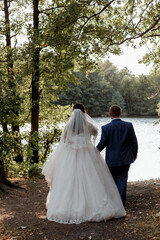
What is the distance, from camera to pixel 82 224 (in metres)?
4.72

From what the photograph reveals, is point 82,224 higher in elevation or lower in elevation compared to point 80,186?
lower

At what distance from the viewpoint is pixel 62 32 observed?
8.80m

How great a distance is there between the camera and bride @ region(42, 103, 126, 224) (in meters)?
4.88

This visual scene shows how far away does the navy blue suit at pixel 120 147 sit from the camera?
5.39 metres

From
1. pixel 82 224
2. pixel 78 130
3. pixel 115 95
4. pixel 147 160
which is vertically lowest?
pixel 147 160

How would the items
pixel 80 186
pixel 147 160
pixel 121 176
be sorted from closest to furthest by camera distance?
pixel 80 186, pixel 121 176, pixel 147 160

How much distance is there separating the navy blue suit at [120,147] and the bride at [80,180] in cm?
22

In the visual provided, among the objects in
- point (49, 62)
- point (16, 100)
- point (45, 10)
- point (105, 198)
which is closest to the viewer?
point (105, 198)

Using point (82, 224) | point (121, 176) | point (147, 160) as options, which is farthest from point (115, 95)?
point (82, 224)

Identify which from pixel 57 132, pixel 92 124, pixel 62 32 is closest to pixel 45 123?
pixel 57 132

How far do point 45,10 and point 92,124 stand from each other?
8.48 meters

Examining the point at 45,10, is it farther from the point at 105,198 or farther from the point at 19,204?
the point at 105,198

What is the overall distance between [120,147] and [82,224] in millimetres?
1597

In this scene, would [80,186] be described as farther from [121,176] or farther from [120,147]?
[120,147]
